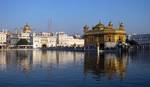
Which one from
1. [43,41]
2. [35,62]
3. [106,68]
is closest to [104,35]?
[35,62]

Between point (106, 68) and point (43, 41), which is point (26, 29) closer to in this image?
point (43, 41)

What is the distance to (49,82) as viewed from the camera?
16.7m

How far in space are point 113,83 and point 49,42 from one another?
139 metres

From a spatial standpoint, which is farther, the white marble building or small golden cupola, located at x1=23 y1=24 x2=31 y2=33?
small golden cupola, located at x1=23 y1=24 x2=31 y2=33

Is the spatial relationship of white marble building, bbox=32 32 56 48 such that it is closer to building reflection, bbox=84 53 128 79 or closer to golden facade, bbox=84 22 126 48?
golden facade, bbox=84 22 126 48

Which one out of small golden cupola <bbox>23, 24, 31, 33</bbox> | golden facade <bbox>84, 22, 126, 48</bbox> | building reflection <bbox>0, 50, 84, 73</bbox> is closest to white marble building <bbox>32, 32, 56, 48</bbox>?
small golden cupola <bbox>23, 24, 31, 33</bbox>

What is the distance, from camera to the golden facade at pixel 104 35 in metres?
90.8

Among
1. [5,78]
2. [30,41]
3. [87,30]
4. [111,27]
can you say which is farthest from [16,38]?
[5,78]

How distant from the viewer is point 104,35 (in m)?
91.9

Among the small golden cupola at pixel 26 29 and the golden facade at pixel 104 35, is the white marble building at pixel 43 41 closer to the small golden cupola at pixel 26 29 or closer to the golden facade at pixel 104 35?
the small golden cupola at pixel 26 29

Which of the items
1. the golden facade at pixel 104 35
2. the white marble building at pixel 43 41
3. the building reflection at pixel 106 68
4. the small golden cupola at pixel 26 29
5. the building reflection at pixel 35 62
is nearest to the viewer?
the building reflection at pixel 106 68

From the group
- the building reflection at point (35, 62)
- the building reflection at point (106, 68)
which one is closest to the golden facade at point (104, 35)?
the building reflection at point (35, 62)

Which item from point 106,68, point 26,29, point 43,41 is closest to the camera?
point 106,68

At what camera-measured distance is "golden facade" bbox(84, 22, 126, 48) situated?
298 ft
